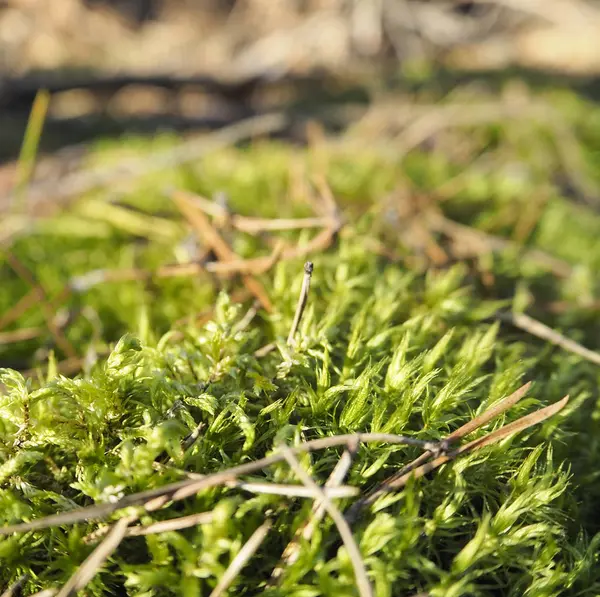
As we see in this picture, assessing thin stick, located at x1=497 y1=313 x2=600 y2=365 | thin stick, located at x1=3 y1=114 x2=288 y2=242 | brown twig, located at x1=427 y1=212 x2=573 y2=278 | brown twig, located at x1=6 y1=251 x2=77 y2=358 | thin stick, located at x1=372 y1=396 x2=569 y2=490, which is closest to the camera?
thin stick, located at x1=372 y1=396 x2=569 y2=490

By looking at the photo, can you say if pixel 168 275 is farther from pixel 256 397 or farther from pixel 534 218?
pixel 534 218

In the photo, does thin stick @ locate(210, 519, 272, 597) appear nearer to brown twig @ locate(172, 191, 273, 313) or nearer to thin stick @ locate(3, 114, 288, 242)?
brown twig @ locate(172, 191, 273, 313)

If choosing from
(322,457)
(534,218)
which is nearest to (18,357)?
(322,457)

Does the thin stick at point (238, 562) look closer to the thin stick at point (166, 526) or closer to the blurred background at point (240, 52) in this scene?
the thin stick at point (166, 526)

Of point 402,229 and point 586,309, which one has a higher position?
point 402,229

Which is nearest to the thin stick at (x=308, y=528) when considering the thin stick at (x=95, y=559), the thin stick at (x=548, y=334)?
the thin stick at (x=95, y=559)

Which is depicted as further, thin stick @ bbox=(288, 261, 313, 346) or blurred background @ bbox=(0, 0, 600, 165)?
blurred background @ bbox=(0, 0, 600, 165)

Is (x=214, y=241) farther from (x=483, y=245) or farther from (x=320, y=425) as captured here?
(x=483, y=245)

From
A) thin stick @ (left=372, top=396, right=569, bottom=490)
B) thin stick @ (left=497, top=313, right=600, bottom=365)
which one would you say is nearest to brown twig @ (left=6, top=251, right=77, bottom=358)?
thin stick @ (left=372, top=396, right=569, bottom=490)
